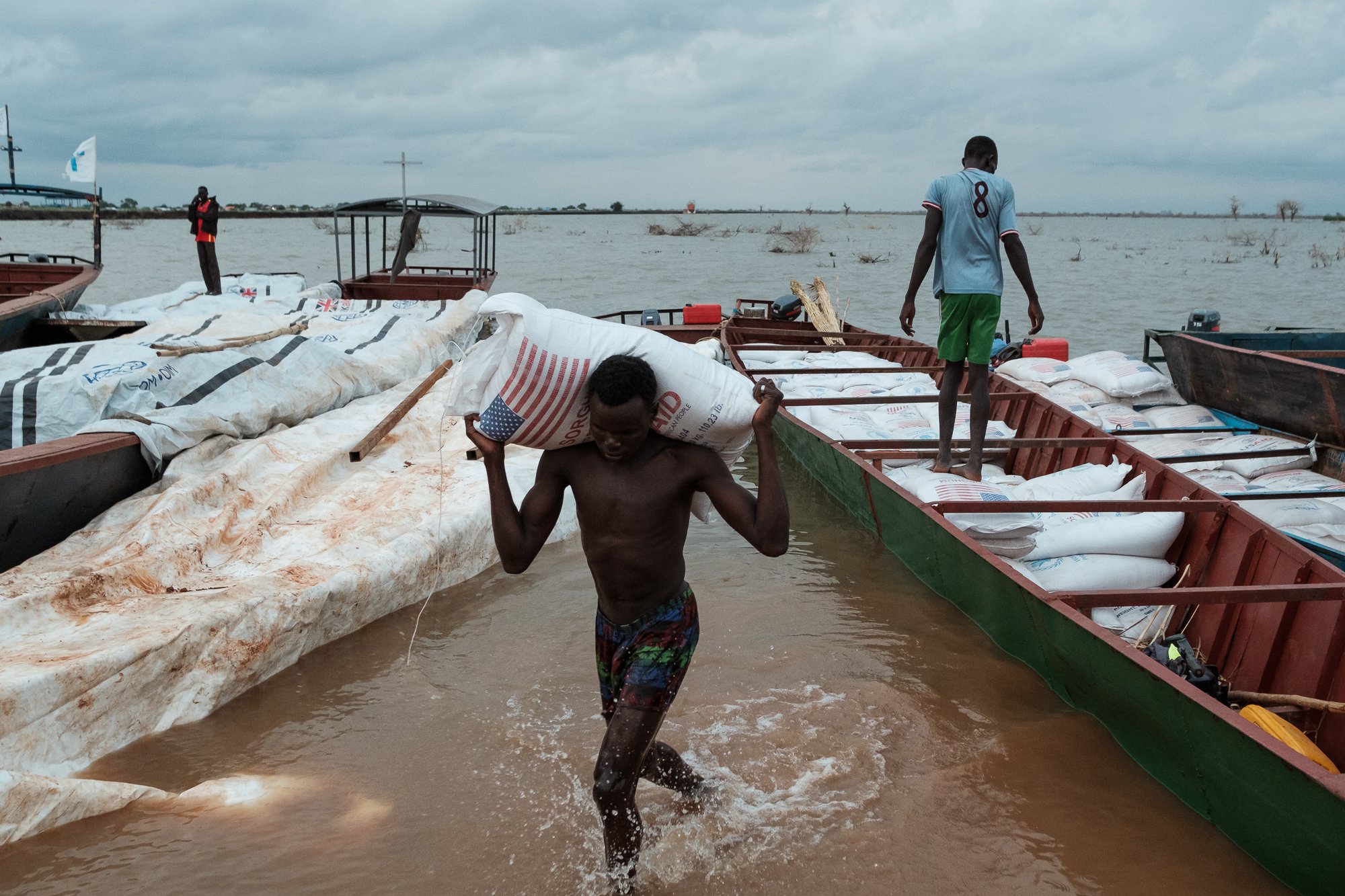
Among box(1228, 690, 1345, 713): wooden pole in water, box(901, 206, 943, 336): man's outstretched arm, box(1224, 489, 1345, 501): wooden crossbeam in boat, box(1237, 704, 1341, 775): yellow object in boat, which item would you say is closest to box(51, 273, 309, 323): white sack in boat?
box(901, 206, 943, 336): man's outstretched arm

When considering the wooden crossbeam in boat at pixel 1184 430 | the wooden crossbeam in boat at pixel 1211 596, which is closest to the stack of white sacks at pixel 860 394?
the wooden crossbeam in boat at pixel 1184 430

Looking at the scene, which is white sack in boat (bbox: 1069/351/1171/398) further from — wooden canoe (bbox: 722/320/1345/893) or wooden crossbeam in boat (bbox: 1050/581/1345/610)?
wooden crossbeam in boat (bbox: 1050/581/1345/610)

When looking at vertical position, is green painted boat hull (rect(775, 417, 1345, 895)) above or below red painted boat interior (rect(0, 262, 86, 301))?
above

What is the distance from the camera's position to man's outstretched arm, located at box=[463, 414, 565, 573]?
243 centimetres

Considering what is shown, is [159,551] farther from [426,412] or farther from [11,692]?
[426,412]

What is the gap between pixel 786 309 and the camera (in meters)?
12.3

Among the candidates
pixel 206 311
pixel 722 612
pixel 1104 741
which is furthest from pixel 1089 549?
pixel 206 311

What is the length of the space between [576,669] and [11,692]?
214 cm

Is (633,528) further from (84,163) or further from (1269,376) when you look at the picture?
(84,163)

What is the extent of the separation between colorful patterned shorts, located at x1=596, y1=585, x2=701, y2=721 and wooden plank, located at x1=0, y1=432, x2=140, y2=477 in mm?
3005

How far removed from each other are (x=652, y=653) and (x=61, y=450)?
3331 mm

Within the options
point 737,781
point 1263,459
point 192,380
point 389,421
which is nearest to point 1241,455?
point 1263,459

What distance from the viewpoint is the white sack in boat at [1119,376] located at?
7.79 m

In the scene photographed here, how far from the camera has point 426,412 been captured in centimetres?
679
